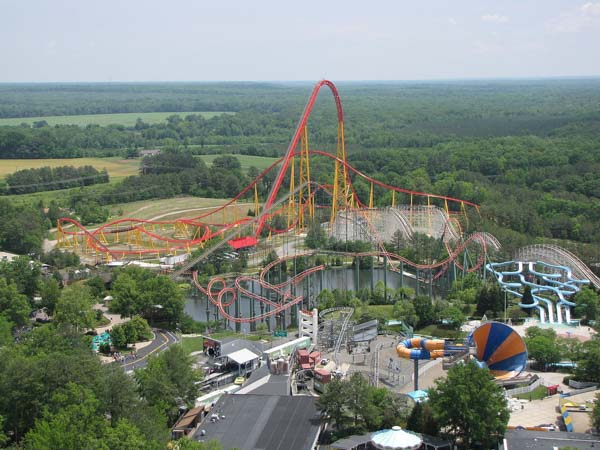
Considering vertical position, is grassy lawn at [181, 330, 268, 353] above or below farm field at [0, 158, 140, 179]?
above

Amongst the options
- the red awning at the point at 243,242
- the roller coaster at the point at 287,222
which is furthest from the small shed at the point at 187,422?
the roller coaster at the point at 287,222

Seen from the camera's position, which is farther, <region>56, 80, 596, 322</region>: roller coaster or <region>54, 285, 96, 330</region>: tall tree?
<region>56, 80, 596, 322</region>: roller coaster

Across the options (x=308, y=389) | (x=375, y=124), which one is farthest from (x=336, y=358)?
(x=375, y=124)

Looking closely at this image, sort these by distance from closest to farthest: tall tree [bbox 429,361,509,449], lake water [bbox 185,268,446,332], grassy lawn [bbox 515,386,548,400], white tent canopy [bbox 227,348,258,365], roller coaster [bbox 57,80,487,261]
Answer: tall tree [bbox 429,361,509,449], grassy lawn [bbox 515,386,548,400], white tent canopy [bbox 227,348,258,365], lake water [bbox 185,268,446,332], roller coaster [bbox 57,80,487,261]

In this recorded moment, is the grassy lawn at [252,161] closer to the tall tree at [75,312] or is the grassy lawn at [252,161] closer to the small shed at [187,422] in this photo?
the tall tree at [75,312]

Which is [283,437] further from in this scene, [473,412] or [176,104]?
[176,104]

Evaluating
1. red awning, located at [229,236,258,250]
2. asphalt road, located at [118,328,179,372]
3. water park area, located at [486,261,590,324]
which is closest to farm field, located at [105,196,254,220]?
red awning, located at [229,236,258,250]

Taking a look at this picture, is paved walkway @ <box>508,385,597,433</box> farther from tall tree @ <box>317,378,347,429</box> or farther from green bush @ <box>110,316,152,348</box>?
green bush @ <box>110,316,152,348</box>
